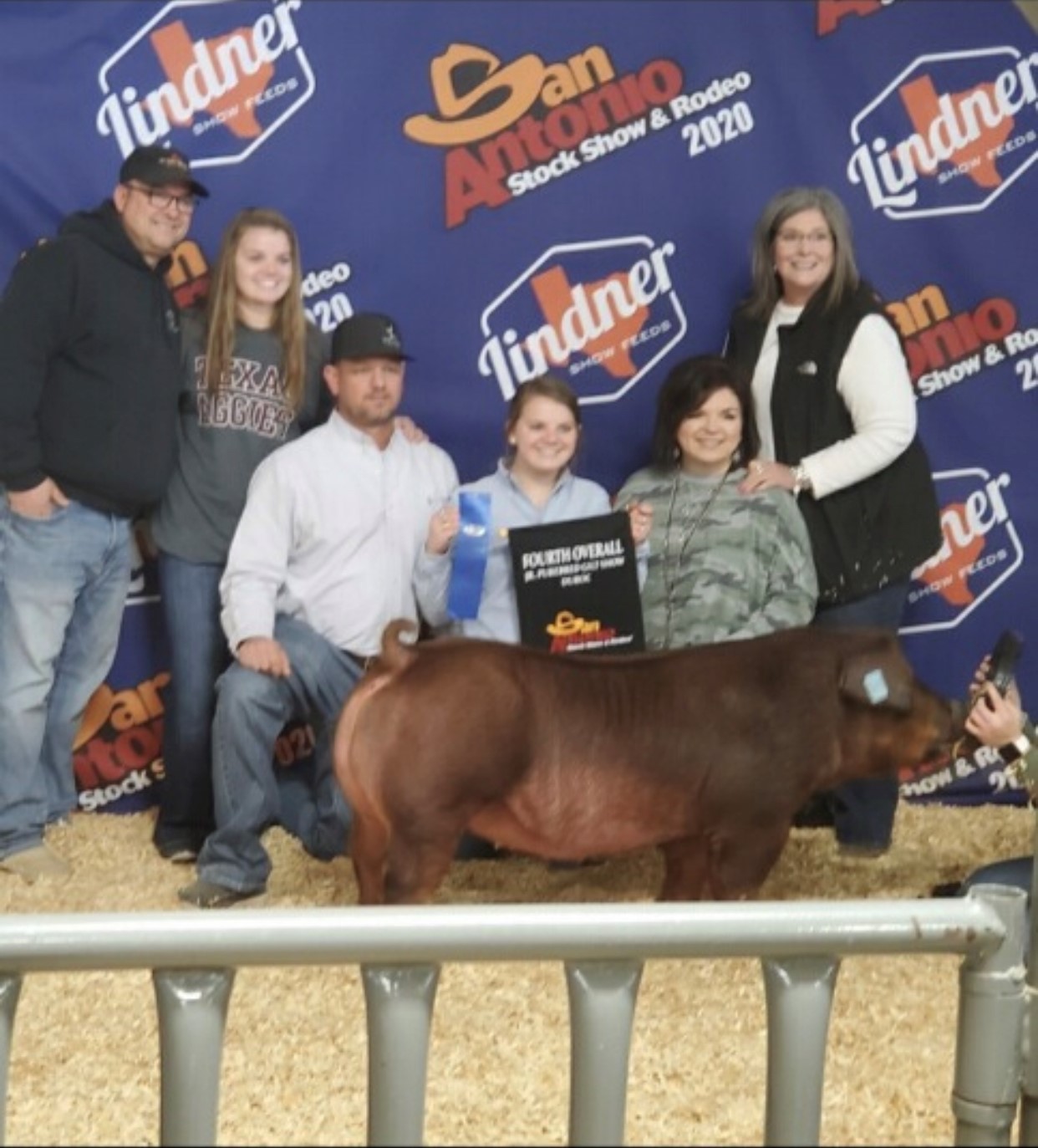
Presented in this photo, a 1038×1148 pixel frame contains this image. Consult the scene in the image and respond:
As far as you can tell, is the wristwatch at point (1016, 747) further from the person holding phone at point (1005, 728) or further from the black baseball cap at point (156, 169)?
the black baseball cap at point (156, 169)

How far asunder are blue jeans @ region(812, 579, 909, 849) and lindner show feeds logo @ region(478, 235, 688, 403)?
0.86 meters

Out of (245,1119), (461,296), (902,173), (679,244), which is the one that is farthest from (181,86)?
(245,1119)

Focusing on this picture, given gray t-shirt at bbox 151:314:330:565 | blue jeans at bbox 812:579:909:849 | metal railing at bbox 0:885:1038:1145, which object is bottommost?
blue jeans at bbox 812:579:909:849

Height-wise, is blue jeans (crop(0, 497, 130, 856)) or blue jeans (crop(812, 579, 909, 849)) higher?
blue jeans (crop(0, 497, 130, 856))

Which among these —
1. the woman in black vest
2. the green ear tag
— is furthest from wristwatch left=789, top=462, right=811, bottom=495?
the green ear tag

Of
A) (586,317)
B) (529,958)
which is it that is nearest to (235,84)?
(586,317)

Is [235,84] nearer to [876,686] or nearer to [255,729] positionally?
[255,729]

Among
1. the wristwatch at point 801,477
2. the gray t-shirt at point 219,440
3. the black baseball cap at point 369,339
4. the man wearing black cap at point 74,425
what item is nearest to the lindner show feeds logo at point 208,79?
the man wearing black cap at point 74,425

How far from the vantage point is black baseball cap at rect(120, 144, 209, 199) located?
3.73 metres

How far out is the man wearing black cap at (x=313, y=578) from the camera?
3680mm

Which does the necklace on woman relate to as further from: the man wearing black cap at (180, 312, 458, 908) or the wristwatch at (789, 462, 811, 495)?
the man wearing black cap at (180, 312, 458, 908)

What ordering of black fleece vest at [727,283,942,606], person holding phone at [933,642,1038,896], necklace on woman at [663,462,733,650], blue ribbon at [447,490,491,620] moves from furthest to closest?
black fleece vest at [727,283,942,606], necklace on woman at [663,462,733,650], blue ribbon at [447,490,491,620], person holding phone at [933,642,1038,896]

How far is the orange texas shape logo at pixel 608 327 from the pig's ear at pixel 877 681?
128 centimetres

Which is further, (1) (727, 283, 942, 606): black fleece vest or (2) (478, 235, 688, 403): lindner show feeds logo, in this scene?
(2) (478, 235, 688, 403): lindner show feeds logo
